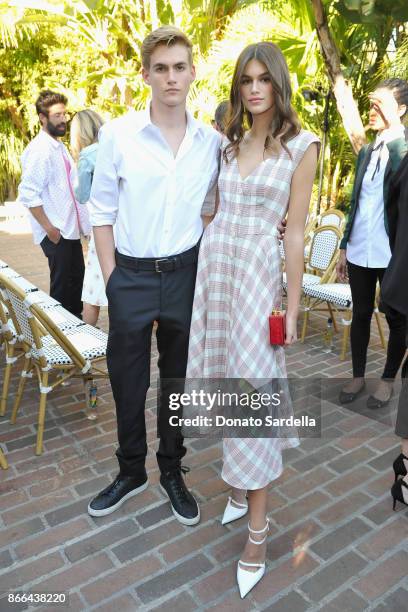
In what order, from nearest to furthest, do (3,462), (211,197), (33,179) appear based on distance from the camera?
(211,197) < (3,462) < (33,179)

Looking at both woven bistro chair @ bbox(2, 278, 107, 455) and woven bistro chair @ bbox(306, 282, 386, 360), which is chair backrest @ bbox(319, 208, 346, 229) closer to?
woven bistro chair @ bbox(306, 282, 386, 360)

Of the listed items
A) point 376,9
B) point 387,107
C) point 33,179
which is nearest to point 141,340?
point 387,107

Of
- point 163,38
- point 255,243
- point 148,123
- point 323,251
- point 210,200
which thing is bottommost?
point 323,251

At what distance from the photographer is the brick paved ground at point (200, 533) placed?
223 cm

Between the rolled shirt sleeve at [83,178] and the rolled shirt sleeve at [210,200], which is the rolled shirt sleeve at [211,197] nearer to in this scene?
the rolled shirt sleeve at [210,200]

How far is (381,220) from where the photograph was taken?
3598 mm

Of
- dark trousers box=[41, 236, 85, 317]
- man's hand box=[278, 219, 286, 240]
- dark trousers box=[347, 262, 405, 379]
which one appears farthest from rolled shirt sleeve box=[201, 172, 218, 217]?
dark trousers box=[41, 236, 85, 317]

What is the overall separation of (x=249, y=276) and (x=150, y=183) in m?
0.59

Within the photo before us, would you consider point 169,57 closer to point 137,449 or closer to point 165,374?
point 165,374

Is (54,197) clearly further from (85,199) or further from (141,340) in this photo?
(141,340)

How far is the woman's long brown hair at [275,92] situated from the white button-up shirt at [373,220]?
5.23 feet

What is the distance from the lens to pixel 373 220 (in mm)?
3615

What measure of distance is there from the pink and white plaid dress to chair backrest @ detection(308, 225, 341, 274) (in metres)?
3.07

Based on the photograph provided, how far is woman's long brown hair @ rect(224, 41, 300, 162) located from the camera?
6.70 feet
